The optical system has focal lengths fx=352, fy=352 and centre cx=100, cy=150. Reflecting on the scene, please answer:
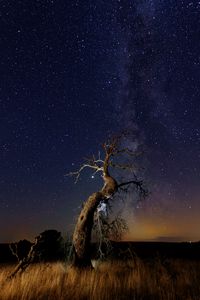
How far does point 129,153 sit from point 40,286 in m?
7.06

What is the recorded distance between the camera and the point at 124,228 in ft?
48.1

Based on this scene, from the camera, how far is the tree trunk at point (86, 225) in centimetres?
1339

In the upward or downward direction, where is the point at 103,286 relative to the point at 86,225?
downward

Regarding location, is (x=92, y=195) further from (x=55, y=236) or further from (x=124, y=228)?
(x=55, y=236)

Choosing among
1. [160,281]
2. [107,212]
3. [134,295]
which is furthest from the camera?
[107,212]

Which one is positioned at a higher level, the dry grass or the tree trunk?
the tree trunk

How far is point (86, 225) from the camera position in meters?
13.7

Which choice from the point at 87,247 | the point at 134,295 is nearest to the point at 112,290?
the point at 134,295

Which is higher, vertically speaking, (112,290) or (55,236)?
(55,236)

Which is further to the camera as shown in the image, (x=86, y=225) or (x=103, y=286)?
(x=86, y=225)

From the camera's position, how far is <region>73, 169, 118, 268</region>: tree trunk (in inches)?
527

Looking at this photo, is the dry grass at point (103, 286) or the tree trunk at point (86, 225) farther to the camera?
the tree trunk at point (86, 225)

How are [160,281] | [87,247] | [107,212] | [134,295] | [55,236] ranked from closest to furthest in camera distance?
1. [134,295]
2. [160,281]
3. [87,247]
4. [107,212]
5. [55,236]

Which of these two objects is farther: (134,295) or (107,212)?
(107,212)
